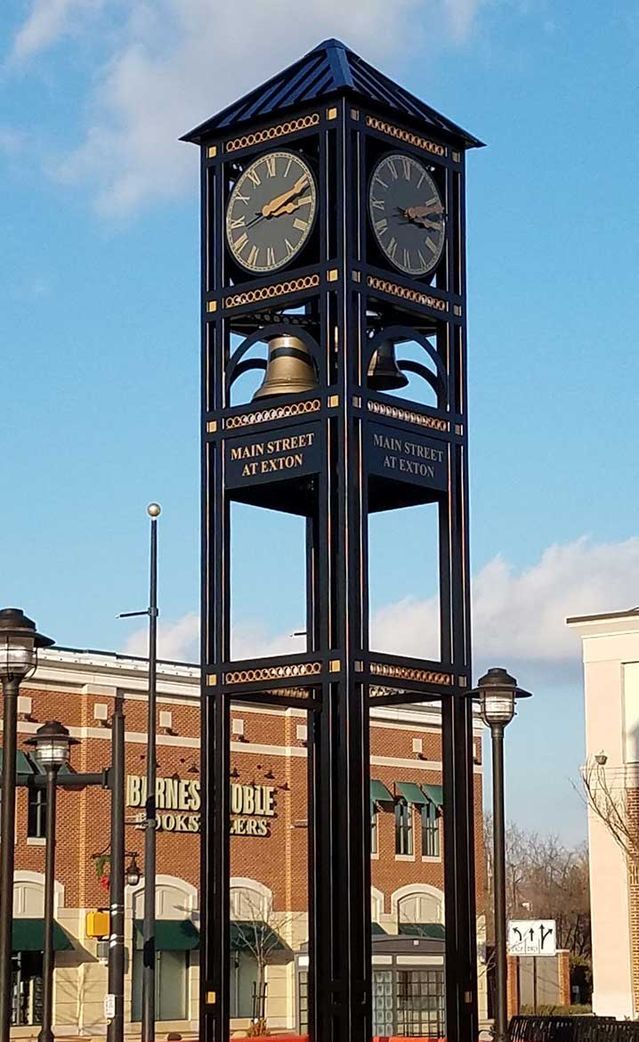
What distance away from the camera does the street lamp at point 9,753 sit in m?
17.6

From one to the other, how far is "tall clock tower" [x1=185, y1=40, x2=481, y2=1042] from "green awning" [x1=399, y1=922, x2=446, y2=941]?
40.8 meters

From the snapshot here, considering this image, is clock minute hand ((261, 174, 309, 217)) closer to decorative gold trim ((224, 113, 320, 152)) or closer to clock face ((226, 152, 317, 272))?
clock face ((226, 152, 317, 272))

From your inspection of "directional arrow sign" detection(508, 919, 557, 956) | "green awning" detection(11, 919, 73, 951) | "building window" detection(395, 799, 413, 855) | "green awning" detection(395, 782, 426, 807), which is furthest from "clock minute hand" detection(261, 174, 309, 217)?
"building window" detection(395, 799, 413, 855)

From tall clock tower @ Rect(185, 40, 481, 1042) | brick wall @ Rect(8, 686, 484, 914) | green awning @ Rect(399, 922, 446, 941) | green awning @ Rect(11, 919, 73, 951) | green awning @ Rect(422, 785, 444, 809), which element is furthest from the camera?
green awning @ Rect(422, 785, 444, 809)

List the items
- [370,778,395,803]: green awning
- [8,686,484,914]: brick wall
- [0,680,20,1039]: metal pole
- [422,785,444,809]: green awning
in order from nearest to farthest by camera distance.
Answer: [0,680,20,1039]: metal pole → [8,686,484,914]: brick wall → [370,778,395,803]: green awning → [422,785,444,809]: green awning

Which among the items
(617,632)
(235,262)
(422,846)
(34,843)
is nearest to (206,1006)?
(235,262)

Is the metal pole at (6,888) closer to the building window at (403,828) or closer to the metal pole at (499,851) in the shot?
the metal pole at (499,851)

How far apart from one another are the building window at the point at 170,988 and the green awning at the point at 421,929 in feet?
30.1

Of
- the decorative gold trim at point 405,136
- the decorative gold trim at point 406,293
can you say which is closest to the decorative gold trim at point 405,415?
the decorative gold trim at point 406,293

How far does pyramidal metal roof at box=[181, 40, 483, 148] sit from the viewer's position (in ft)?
74.7

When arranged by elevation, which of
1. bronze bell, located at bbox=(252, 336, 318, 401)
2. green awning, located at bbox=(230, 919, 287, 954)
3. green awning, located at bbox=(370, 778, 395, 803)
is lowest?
green awning, located at bbox=(230, 919, 287, 954)

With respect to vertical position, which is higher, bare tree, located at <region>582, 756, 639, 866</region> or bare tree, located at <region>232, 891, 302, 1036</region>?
bare tree, located at <region>582, 756, 639, 866</region>

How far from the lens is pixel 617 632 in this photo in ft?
150

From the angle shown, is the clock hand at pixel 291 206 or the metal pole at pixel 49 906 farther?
the metal pole at pixel 49 906
